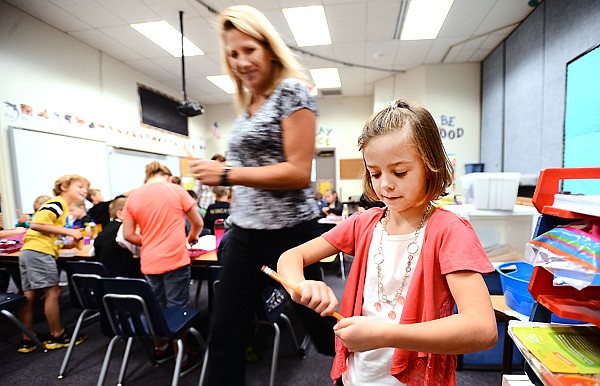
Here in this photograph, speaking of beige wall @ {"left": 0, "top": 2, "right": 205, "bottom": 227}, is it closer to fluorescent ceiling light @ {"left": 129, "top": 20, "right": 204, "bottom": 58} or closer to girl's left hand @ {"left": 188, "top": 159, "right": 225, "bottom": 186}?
fluorescent ceiling light @ {"left": 129, "top": 20, "right": 204, "bottom": 58}

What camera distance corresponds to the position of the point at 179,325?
1.75 meters

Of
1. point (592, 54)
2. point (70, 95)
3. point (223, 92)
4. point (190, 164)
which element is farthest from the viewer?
point (223, 92)

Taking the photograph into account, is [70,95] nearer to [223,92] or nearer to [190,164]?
[223,92]

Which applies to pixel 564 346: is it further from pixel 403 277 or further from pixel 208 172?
pixel 208 172

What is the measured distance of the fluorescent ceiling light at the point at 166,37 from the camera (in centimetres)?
416

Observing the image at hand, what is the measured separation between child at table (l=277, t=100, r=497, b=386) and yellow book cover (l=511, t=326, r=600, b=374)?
223mm

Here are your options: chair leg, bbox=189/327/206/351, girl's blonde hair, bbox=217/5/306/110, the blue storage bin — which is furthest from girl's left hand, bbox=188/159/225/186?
chair leg, bbox=189/327/206/351

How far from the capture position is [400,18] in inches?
157

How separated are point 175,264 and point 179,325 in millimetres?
440

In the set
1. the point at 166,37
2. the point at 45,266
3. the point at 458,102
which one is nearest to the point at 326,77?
the point at 458,102

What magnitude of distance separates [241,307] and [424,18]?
4.65m

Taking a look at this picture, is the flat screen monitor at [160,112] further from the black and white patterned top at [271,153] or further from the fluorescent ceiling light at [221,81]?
the black and white patterned top at [271,153]

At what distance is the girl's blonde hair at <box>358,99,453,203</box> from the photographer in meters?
0.62

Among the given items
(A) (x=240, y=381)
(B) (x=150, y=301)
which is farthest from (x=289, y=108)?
(B) (x=150, y=301)
